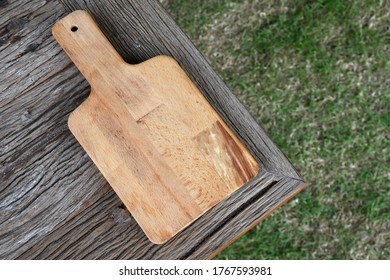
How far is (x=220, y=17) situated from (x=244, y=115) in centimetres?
74

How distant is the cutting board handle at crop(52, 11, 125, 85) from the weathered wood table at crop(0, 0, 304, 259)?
50 mm

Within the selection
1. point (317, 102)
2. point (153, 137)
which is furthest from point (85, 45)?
point (317, 102)

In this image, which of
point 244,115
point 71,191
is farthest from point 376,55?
point 71,191

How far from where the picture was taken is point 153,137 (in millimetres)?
954

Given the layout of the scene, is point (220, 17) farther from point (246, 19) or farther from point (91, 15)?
point (91, 15)

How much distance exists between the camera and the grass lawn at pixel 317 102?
159 cm

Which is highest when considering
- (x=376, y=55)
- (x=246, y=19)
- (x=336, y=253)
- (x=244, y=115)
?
(x=246, y=19)

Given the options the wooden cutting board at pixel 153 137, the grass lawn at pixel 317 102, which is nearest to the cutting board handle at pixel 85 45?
the wooden cutting board at pixel 153 137

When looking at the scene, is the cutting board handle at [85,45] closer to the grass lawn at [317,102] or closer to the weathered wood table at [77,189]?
the weathered wood table at [77,189]

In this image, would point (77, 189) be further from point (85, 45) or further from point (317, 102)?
point (317, 102)

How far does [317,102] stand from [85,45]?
0.87m

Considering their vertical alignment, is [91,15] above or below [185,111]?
above

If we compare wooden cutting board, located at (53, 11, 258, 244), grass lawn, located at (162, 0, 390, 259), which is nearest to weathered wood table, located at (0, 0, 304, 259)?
wooden cutting board, located at (53, 11, 258, 244)

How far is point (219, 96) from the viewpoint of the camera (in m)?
1.00
